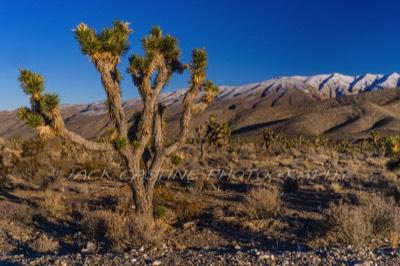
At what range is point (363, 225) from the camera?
6.99 meters

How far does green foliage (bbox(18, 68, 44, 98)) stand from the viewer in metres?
8.95

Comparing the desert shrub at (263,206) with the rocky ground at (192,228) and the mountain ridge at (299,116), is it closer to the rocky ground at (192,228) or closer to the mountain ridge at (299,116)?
the rocky ground at (192,228)

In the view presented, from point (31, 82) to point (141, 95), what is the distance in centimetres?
238

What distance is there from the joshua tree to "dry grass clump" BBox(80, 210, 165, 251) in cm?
91

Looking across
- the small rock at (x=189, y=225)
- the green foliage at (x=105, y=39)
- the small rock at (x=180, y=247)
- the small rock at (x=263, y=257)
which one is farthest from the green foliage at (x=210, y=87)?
the small rock at (x=263, y=257)

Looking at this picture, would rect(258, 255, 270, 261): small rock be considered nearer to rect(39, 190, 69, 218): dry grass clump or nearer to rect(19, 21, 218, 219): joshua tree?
rect(19, 21, 218, 219): joshua tree

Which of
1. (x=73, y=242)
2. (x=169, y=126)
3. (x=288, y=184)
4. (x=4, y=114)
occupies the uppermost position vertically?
(x=4, y=114)

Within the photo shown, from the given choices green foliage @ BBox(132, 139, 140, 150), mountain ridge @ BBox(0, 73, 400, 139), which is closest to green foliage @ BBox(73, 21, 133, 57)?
green foliage @ BBox(132, 139, 140, 150)

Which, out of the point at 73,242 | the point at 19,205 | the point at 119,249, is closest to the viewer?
the point at 119,249

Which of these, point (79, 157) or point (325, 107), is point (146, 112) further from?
point (325, 107)

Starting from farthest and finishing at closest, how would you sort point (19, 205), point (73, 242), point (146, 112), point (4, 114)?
point (4, 114) < point (19, 205) < point (146, 112) < point (73, 242)

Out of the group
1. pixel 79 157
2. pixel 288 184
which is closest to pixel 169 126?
pixel 79 157

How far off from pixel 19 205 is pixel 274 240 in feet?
23.4

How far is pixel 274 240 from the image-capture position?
7754 millimetres
